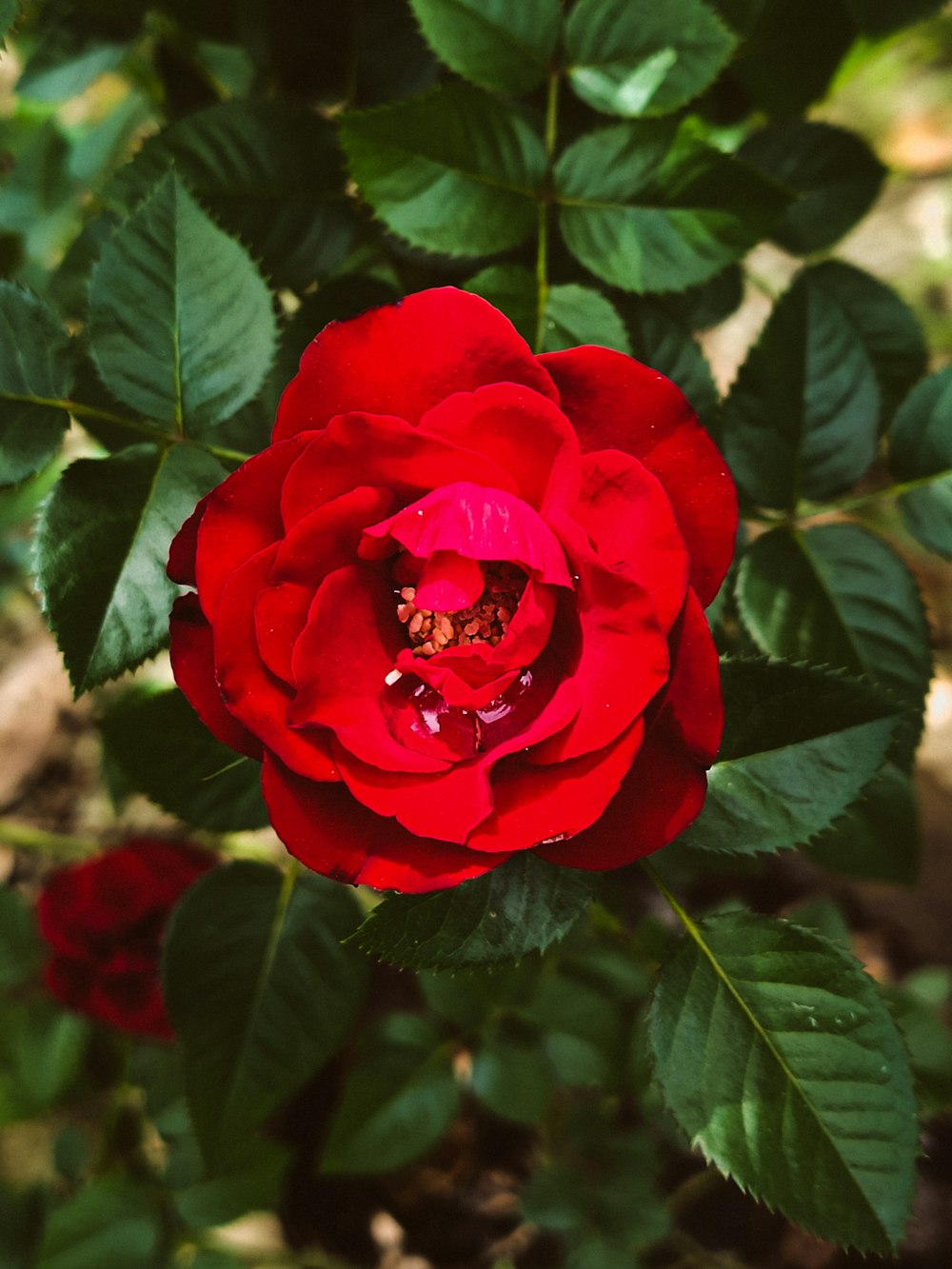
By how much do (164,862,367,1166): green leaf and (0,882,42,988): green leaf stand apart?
58cm

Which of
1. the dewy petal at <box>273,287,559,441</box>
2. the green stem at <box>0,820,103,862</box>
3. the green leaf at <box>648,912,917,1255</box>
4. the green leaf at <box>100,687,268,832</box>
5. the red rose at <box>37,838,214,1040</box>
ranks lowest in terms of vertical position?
the green stem at <box>0,820,103,862</box>

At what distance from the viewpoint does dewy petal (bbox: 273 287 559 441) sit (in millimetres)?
474

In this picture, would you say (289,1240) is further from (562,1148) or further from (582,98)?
(582,98)

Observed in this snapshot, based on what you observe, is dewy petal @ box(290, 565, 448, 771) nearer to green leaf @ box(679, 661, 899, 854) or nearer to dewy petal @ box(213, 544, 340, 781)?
dewy petal @ box(213, 544, 340, 781)

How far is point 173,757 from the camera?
72cm

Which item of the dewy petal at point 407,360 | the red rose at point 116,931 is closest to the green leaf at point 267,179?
the dewy petal at point 407,360

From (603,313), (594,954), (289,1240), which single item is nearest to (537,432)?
(603,313)

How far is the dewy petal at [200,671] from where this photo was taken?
1.63 ft

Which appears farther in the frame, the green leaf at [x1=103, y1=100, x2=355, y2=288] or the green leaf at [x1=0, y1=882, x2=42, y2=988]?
the green leaf at [x1=0, y1=882, x2=42, y2=988]

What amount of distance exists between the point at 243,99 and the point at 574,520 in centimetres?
59

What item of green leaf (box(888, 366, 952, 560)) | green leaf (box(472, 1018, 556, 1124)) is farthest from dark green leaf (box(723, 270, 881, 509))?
green leaf (box(472, 1018, 556, 1124))

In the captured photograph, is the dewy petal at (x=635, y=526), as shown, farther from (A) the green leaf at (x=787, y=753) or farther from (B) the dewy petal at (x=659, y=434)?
(A) the green leaf at (x=787, y=753)

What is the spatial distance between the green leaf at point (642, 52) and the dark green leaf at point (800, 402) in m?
0.19

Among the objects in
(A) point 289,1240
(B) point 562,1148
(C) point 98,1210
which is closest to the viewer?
(C) point 98,1210
